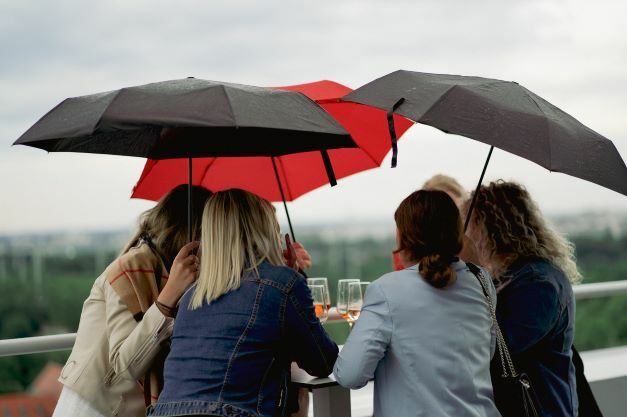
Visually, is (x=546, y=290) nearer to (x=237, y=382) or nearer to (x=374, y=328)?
(x=374, y=328)

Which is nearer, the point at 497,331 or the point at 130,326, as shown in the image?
the point at 497,331

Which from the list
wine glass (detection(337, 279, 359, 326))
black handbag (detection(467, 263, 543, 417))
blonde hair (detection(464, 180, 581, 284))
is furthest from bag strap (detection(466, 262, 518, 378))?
wine glass (detection(337, 279, 359, 326))

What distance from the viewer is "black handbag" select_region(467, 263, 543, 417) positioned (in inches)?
88.7

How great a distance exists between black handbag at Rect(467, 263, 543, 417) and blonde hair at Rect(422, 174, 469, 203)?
1.46 metres

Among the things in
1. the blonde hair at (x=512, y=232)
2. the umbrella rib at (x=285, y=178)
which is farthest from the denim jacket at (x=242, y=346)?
the umbrella rib at (x=285, y=178)

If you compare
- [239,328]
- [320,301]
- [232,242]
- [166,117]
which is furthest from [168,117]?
[320,301]

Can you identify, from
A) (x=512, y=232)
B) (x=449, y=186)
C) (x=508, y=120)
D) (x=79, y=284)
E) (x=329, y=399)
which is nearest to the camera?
(x=508, y=120)

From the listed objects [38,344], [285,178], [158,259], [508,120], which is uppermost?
[508,120]

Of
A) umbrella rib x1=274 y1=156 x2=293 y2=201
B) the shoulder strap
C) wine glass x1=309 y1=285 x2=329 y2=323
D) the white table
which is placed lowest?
the white table

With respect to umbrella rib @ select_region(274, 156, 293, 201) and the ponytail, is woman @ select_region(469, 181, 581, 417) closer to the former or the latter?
the ponytail

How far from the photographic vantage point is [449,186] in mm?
3686

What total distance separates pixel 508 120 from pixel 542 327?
2.00 feet

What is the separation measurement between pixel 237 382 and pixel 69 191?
18.8m

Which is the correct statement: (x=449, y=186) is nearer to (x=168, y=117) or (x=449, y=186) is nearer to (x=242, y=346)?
A: (x=242, y=346)
